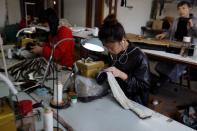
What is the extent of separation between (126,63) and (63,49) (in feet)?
2.68

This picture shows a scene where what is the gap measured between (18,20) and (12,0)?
1.10 ft

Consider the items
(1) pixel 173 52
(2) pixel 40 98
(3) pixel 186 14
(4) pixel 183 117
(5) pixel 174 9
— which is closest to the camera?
(2) pixel 40 98

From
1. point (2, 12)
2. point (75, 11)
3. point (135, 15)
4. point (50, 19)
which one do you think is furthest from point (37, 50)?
point (135, 15)

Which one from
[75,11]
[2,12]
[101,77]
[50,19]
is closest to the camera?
[101,77]

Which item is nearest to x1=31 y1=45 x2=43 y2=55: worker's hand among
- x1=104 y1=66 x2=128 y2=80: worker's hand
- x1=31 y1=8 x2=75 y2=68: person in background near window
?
x1=31 y1=8 x2=75 y2=68: person in background near window

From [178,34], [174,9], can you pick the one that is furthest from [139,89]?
[174,9]

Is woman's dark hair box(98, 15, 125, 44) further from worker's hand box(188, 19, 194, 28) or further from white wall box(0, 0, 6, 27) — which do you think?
white wall box(0, 0, 6, 27)

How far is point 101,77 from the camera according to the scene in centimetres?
139

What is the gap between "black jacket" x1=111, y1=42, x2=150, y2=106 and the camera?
1519 mm

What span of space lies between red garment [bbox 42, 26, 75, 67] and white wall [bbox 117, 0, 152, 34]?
2.48 m

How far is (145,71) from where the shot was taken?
154 centimetres

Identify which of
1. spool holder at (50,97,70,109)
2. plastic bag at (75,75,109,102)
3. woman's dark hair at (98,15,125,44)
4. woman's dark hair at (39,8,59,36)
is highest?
woman's dark hair at (39,8,59,36)

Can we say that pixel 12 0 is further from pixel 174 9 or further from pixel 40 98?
pixel 174 9

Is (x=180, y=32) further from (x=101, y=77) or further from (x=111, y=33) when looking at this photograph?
(x=101, y=77)
